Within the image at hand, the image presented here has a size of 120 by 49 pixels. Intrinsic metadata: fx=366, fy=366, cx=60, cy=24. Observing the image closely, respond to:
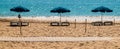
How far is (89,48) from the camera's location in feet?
59.4

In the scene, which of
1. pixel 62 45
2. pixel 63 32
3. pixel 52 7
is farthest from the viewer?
pixel 52 7

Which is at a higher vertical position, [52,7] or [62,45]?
[52,7]

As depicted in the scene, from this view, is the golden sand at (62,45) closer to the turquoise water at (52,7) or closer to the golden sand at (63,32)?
the golden sand at (63,32)

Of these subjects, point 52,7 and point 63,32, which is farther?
point 52,7

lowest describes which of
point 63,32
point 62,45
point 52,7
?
point 62,45

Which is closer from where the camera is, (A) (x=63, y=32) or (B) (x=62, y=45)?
(B) (x=62, y=45)

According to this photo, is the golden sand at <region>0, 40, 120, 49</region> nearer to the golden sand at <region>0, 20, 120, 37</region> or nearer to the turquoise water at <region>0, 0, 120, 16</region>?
the golden sand at <region>0, 20, 120, 37</region>

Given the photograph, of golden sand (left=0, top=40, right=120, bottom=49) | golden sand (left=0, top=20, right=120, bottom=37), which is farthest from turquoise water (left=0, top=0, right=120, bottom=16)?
golden sand (left=0, top=40, right=120, bottom=49)

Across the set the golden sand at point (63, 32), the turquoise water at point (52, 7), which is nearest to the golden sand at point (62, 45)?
the golden sand at point (63, 32)

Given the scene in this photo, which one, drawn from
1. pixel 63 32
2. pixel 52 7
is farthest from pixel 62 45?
pixel 52 7

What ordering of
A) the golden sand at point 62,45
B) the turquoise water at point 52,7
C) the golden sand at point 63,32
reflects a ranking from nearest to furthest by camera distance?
the golden sand at point 62,45 < the golden sand at point 63,32 < the turquoise water at point 52,7

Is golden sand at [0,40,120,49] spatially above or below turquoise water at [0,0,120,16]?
below

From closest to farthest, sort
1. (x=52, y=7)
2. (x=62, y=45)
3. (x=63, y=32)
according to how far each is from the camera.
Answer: (x=62, y=45)
(x=63, y=32)
(x=52, y=7)

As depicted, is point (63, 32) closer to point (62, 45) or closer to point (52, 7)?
point (62, 45)
